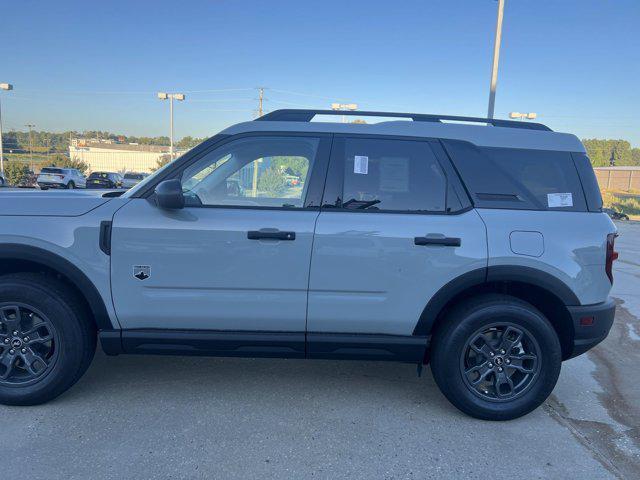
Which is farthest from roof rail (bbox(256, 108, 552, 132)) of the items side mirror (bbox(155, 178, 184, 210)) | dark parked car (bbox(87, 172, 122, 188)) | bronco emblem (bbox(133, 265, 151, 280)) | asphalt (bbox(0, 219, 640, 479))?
dark parked car (bbox(87, 172, 122, 188))

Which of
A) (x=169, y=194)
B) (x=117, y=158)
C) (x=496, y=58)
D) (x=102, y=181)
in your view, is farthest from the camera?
(x=117, y=158)

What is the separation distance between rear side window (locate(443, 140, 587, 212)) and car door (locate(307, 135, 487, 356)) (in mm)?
131

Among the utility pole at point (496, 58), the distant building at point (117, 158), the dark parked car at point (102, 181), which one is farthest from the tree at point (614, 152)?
the utility pole at point (496, 58)

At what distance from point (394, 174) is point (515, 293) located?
1209mm

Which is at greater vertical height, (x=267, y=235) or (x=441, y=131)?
(x=441, y=131)

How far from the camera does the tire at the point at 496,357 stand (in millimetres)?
3127

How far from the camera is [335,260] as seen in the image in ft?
9.97

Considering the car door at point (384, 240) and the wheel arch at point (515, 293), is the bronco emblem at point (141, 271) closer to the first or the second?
the car door at point (384, 240)

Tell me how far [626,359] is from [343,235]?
345 centimetres

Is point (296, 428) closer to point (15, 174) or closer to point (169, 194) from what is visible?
point (169, 194)

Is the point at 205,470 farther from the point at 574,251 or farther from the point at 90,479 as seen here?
the point at 574,251

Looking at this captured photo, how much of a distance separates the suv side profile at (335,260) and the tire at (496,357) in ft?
0.04

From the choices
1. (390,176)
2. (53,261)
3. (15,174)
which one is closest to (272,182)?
(390,176)

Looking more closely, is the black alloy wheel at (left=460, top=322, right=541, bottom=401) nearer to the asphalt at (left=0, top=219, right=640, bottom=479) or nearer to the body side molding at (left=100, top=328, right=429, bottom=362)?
the asphalt at (left=0, top=219, right=640, bottom=479)
